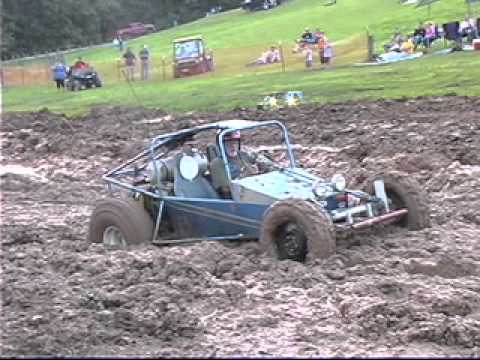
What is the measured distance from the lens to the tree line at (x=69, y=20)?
79.7 meters

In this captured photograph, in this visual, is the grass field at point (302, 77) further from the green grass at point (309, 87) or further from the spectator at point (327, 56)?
the spectator at point (327, 56)

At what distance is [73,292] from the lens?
27.4 feet

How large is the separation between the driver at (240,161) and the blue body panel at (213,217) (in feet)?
1.30

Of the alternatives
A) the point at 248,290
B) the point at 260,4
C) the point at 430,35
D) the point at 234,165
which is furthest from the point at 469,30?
the point at 260,4

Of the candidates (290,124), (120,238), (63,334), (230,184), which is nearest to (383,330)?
(63,334)

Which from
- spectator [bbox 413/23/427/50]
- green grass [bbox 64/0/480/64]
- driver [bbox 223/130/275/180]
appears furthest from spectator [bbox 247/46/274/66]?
driver [bbox 223/130/275/180]

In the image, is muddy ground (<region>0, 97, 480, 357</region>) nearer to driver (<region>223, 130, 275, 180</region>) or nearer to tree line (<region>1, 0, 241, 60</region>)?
driver (<region>223, 130, 275, 180</region>)

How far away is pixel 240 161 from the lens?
36.4 ft

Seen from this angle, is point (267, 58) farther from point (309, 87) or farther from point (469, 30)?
point (309, 87)

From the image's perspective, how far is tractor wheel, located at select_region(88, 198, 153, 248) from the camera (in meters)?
11.0

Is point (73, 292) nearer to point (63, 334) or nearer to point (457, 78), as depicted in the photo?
point (63, 334)

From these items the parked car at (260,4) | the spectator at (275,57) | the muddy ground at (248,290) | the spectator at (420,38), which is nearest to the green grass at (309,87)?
the spectator at (420,38)

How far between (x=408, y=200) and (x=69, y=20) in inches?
3020

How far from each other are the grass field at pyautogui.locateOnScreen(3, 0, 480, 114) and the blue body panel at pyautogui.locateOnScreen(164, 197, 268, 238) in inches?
502
